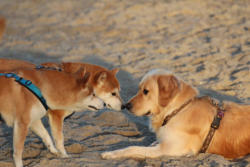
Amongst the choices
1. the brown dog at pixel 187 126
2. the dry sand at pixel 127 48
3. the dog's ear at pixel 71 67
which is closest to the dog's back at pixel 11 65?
the dog's ear at pixel 71 67

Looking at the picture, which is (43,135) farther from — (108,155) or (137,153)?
(137,153)

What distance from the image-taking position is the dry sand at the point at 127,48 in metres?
5.23

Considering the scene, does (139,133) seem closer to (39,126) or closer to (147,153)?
(147,153)

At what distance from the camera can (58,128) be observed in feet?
16.2

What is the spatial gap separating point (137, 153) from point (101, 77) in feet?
4.04

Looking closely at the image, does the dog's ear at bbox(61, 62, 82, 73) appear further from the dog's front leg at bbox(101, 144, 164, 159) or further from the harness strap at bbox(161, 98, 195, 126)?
the harness strap at bbox(161, 98, 195, 126)

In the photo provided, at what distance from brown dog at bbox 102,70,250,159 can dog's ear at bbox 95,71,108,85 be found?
0.69m

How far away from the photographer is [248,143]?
4684mm

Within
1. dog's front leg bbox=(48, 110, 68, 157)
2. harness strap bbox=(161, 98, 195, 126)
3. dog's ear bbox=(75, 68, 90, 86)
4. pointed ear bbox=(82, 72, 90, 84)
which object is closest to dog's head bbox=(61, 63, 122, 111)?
dog's ear bbox=(75, 68, 90, 86)

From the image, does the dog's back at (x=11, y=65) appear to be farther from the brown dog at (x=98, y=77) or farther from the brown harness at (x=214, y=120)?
the brown harness at (x=214, y=120)

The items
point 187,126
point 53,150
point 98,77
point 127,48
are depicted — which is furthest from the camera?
point 127,48

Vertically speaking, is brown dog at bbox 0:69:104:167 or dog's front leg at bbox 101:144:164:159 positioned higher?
brown dog at bbox 0:69:104:167

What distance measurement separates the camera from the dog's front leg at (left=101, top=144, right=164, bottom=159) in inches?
186

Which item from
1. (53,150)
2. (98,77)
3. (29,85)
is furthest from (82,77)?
(53,150)
